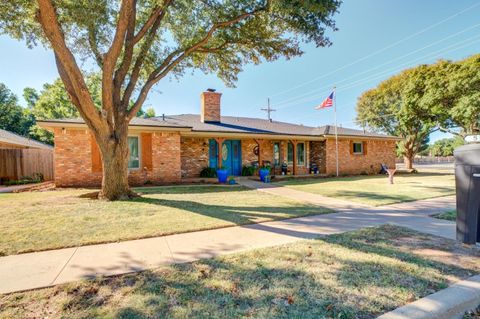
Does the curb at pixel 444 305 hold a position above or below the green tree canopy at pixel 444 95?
below

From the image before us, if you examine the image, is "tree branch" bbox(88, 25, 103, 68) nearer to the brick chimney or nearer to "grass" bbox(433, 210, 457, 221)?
the brick chimney

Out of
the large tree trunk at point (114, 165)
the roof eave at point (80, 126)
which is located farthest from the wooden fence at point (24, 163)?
the large tree trunk at point (114, 165)

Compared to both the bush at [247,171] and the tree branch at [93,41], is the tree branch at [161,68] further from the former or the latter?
the bush at [247,171]

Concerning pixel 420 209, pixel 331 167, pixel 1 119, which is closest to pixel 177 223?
pixel 420 209

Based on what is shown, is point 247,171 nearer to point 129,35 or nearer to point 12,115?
point 129,35

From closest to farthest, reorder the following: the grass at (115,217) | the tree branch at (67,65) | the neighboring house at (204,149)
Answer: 1. the grass at (115,217)
2. the tree branch at (67,65)
3. the neighboring house at (204,149)

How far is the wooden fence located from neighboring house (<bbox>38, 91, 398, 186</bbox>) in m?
4.95

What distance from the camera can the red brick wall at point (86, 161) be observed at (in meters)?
10.1

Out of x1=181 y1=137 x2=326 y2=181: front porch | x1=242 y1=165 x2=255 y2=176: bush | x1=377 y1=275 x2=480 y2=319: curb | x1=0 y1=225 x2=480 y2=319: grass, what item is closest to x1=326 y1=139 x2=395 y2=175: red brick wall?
x1=181 y1=137 x2=326 y2=181: front porch

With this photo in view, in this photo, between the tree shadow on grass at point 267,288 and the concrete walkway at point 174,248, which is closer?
the tree shadow on grass at point 267,288

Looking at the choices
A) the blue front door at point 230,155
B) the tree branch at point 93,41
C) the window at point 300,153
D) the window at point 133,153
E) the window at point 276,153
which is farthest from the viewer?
the window at point 300,153

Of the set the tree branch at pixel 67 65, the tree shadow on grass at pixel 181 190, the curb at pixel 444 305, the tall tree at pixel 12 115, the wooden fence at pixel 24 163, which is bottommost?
the curb at pixel 444 305

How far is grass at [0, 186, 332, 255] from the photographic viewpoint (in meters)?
4.00

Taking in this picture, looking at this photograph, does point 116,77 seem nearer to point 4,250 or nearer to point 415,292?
point 4,250
